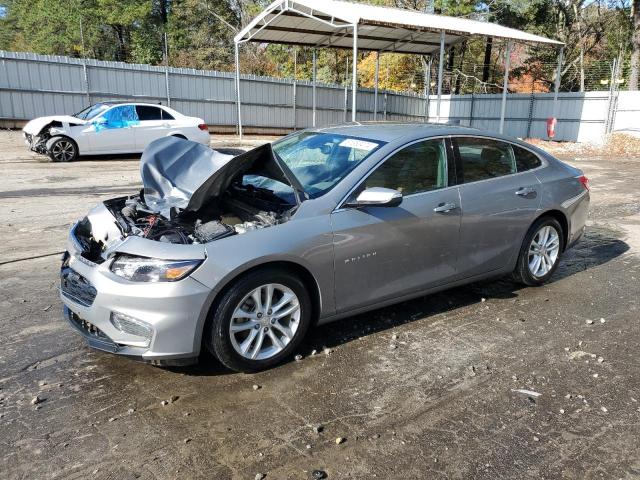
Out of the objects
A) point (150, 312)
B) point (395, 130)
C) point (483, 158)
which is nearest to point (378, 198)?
point (395, 130)

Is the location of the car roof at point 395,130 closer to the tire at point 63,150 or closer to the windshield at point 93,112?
the tire at point 63,150

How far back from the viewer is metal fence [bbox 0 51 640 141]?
19219mm

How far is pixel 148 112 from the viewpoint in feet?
48.3

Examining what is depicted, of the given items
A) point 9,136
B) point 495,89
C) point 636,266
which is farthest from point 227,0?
point 636,266

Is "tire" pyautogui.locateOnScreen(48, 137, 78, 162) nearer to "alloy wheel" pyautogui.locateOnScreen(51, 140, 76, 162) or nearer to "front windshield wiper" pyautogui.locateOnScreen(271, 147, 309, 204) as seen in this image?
"alloy wheel" pyautogui.locateOnScreen(51, 140, 76, 162)

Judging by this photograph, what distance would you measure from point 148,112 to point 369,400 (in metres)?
13.2

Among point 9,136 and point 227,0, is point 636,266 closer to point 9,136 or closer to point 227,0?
point 9,136

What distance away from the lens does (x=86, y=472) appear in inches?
104

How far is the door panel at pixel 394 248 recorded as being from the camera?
3.82m

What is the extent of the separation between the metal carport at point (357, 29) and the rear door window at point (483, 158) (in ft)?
34.3

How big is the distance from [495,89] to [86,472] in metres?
39.1

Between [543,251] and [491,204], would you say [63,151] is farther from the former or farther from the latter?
[543,251]

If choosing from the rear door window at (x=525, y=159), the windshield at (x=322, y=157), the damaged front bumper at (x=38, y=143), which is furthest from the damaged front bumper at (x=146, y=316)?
the damaged front bumper at (x=38, y=143)

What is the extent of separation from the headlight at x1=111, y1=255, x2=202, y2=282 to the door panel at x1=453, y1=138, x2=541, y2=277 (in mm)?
2341
